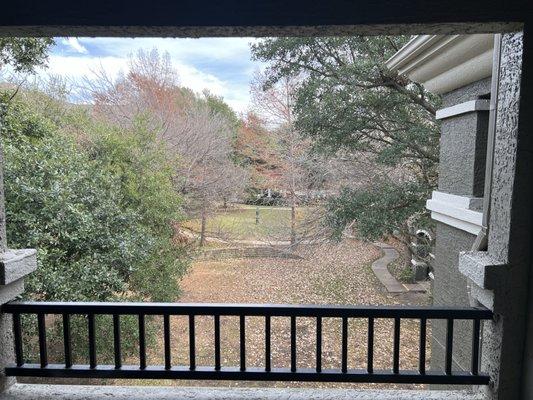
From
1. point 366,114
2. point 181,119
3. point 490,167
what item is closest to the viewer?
point 490,167

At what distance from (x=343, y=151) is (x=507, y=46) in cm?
517

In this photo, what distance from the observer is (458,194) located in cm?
274

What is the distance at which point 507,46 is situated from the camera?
1.24 meters

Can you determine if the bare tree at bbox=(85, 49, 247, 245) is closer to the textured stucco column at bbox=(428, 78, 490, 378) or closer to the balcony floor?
the textured stucco column at bbox=(428, 78, 490, 378)

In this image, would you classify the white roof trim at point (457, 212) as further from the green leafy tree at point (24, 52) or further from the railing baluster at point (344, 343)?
the green leafy tree at point (24, 52)

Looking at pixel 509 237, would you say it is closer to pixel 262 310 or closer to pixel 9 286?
pixel 262 310

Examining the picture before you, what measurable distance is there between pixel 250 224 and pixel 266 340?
7327 mm

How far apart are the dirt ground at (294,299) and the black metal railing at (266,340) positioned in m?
2.88

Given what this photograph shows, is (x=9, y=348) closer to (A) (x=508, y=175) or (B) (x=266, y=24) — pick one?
(B) (x=266, y=24)

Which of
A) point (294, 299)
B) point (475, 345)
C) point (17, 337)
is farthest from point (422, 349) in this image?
point (294, 299)

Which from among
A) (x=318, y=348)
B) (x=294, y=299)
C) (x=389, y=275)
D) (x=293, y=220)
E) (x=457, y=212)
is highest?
(x=457, y=212)

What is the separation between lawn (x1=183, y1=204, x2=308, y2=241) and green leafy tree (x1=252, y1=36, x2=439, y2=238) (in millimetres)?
2914

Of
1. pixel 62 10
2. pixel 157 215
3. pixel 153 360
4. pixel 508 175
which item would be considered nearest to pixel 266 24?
pixel 62 10

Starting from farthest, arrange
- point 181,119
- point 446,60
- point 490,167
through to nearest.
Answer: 1. point 181,119
2. point 446,60
3. point 490,167
